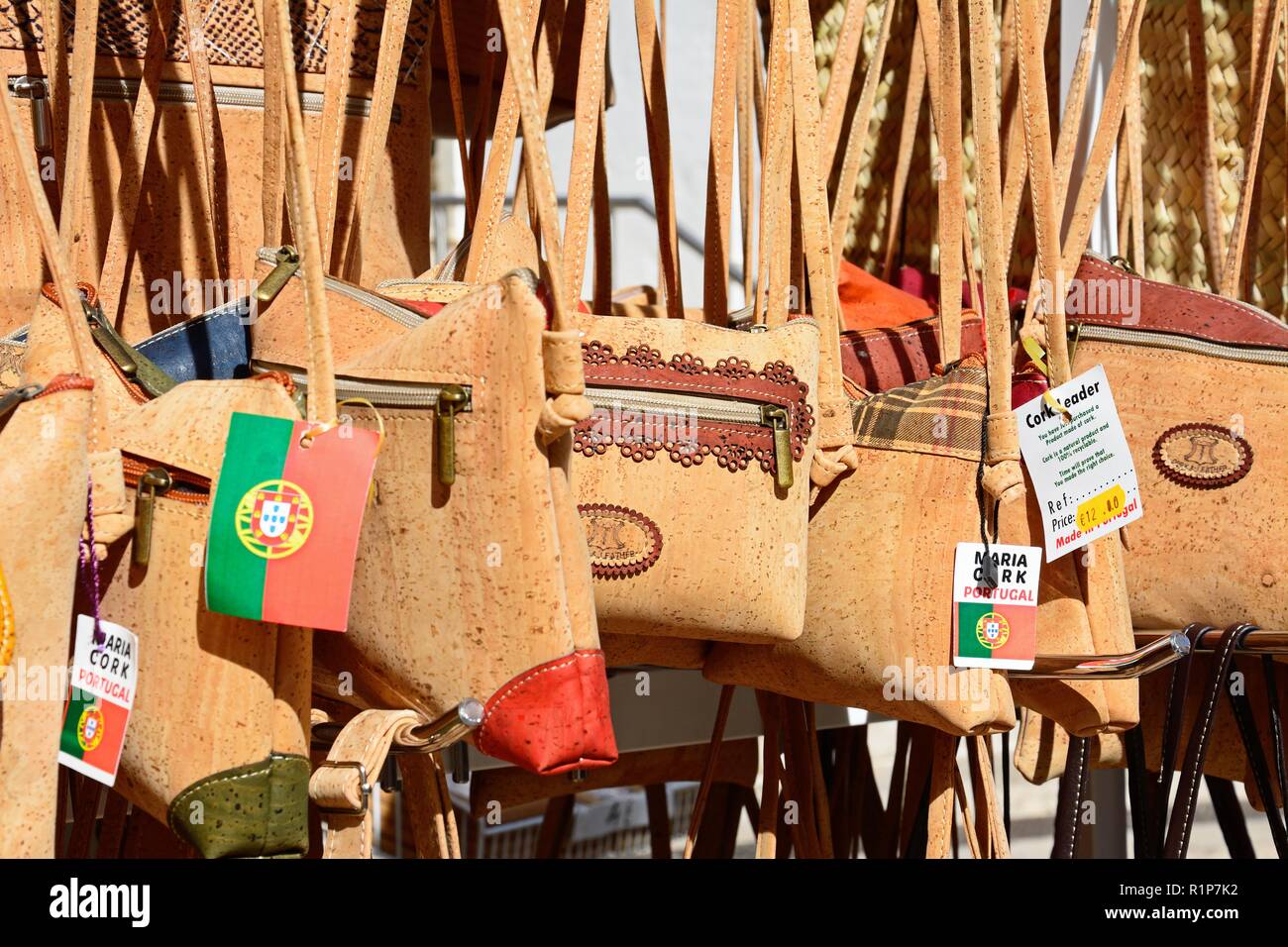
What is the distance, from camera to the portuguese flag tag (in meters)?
0.68

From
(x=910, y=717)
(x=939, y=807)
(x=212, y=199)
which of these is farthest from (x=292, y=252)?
(x=939, y=807)

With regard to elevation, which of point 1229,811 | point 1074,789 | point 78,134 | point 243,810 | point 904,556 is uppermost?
point 78,134

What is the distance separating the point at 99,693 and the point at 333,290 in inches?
10.7

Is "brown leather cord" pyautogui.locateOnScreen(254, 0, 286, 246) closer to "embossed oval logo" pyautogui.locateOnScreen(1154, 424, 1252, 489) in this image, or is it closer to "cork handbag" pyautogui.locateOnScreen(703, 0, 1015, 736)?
"cork handbag" pyautogui.locateOnScreen(703, 0, 1015, 736)

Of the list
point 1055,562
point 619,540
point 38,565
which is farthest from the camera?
point 1055,562

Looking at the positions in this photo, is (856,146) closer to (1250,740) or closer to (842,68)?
(842,68)

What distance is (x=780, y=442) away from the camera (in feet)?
3.00

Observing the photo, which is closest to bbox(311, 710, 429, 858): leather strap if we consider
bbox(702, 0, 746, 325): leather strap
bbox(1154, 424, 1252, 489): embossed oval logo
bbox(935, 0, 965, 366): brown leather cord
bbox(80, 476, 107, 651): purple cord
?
bbox(80, 476, 107, 651): purple cord

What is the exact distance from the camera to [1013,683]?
106cm

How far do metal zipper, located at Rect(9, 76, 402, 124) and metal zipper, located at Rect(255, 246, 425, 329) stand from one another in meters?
0.24

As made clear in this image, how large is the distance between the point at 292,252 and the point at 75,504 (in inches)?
10.1

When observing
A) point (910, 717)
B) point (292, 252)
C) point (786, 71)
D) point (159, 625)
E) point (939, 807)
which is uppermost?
point (786, 71)

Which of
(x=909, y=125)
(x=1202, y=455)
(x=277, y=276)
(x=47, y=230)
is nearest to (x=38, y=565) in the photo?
(x=47, y=230)

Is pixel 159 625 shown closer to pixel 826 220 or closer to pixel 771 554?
pixel 771 554
